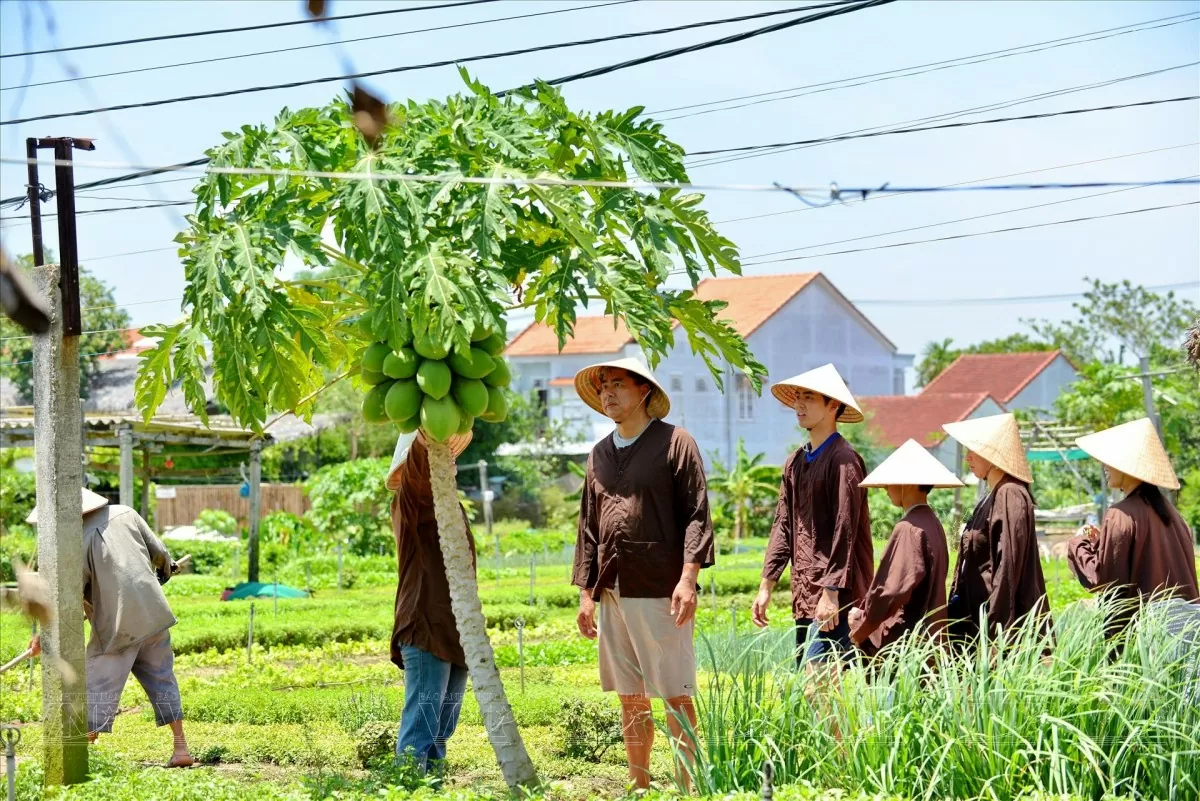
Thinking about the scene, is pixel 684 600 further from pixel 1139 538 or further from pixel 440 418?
pixel 1139 538

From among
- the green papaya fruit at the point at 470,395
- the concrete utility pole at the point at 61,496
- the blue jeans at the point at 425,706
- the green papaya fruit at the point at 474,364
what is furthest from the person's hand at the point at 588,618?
the concrete utility pole at the point at 61,496

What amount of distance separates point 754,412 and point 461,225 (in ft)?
131

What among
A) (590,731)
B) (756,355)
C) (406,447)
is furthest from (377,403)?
(756,355)

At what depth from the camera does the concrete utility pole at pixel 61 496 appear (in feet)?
21.8

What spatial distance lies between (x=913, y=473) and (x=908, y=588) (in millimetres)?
634

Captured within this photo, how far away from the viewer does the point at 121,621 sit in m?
7.63

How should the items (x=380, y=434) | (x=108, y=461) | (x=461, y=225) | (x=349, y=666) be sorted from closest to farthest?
(x=461, y=225)
(x=349, y=666)
(x=108, y=461)
(x=380, y=434)

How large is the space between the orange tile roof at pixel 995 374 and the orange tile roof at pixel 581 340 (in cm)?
1356

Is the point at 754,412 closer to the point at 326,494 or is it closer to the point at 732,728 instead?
the point at 326,494

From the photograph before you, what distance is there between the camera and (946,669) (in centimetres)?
542

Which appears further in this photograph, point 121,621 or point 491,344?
point 121,621

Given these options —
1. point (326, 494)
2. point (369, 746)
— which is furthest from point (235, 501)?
point (369, 746)

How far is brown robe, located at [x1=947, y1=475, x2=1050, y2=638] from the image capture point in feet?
20.5

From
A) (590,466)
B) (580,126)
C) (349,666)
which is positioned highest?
(580,126)
